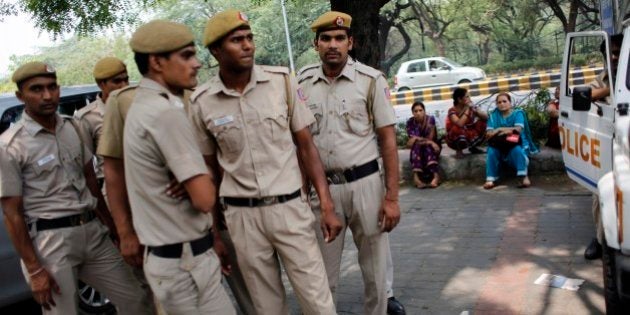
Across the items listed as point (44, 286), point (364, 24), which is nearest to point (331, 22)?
point (44, 286)

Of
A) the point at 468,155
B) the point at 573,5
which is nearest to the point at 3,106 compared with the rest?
the point at 468,155

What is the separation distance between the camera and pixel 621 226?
3.00 m

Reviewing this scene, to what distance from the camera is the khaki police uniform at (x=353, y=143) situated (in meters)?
3.18

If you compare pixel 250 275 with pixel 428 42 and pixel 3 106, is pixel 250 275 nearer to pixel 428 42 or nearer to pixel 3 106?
pixel 3 106

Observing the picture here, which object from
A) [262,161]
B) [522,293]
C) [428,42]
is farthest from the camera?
[428,42]

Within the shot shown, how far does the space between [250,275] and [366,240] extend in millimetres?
747

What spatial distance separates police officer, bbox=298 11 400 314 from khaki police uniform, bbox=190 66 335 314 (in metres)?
0.42

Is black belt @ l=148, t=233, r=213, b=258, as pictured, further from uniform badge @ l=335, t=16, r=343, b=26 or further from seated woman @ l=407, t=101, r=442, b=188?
seated woman @ l=407, t=101, r=442, b=188

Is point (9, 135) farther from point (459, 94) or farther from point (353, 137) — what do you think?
point (459, 94)

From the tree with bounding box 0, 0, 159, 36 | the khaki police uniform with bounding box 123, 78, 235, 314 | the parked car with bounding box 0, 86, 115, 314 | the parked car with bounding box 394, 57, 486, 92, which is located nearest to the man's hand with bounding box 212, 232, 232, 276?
the khaki police uniform with bounding box 123, 78, 235, 314

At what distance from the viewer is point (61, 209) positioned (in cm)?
297

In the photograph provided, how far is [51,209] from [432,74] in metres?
20.4

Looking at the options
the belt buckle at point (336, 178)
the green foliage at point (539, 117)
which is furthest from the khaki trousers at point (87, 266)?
the green foliage at point (539, 117)

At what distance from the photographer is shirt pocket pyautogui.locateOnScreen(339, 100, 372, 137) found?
3178 mm
